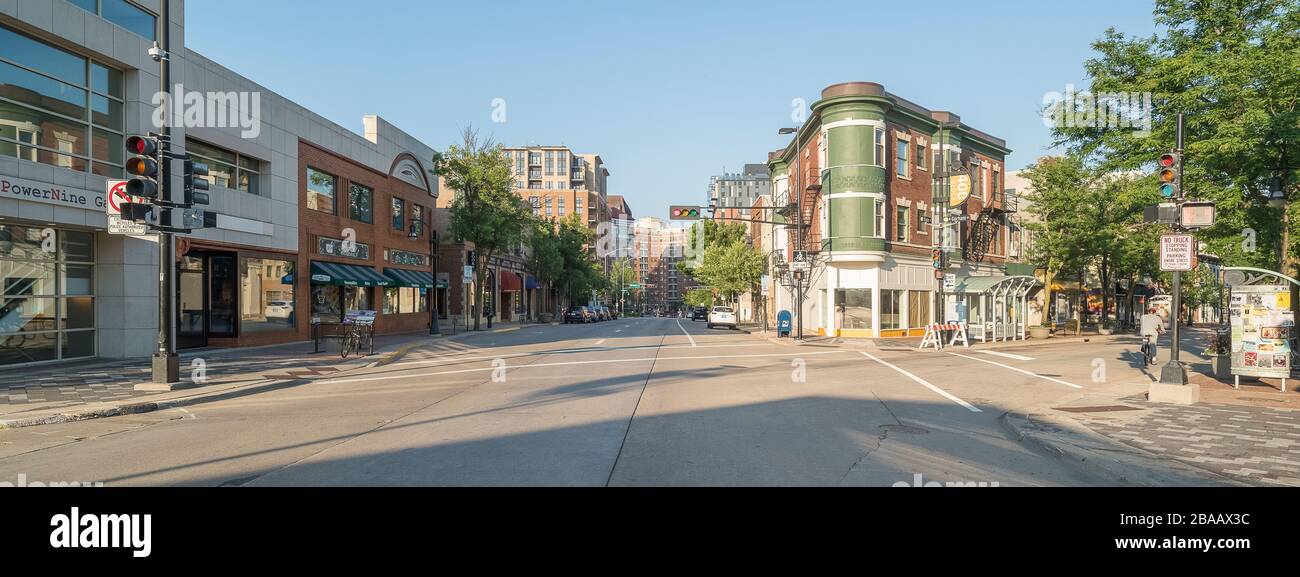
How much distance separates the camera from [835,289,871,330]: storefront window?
117 ft

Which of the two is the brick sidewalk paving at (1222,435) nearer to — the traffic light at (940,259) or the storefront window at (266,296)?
the traffic light at (940,259)

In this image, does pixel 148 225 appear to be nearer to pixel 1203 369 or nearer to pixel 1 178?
pixel 1 178

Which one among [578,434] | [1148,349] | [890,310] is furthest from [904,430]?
[890,310]

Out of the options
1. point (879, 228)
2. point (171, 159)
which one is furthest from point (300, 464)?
point (879, 228)

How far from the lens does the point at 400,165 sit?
37.2 meters

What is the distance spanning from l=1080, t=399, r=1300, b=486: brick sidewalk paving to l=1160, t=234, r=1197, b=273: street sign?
2441 millimetres

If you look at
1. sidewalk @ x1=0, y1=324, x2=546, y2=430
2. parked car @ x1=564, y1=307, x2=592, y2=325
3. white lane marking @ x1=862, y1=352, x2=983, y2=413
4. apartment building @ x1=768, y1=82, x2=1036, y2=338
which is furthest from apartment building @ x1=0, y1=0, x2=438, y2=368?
parked car @ x1=564, y1=307, x2=592, y2=325

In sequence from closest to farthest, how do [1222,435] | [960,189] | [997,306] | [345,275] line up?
[1222,435] → [345,275] → [997,306] → [960,189]

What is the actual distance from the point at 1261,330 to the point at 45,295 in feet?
89.6

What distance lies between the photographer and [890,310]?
36.3 metres

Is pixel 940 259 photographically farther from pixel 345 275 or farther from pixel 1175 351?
pixel 345 275

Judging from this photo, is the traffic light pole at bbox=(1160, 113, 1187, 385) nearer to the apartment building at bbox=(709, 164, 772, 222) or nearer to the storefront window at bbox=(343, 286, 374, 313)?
the storefront window at bbox=(343, 286, 374, 313)

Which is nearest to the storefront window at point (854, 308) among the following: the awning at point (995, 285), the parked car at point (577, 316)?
the awning at point (995, 285)

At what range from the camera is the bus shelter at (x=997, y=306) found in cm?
3241
